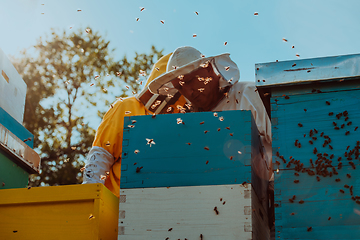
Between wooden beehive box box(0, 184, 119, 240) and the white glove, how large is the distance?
→ 73 centimetres

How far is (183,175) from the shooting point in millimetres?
2768

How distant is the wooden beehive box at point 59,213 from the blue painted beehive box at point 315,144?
3.71 feet

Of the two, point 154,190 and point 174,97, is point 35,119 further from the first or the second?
point 154,190

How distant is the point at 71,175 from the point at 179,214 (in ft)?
25.0

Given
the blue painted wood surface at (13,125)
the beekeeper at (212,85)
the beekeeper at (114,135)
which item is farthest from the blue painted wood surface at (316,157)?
the blue painted wood surface at (13,125)

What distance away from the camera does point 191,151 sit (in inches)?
110

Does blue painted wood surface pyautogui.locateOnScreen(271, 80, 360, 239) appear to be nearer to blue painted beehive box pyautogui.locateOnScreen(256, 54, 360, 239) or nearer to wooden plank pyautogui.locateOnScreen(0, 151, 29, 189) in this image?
blue painted beehive box pyautogui.locateOnScreen(256, 54, 360, 239)

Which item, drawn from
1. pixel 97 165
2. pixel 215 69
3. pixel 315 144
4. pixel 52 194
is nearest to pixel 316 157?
pixel 315 144

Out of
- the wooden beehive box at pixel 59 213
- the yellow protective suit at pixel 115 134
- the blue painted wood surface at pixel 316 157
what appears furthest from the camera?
the yellow protective suit at pixel 115 134

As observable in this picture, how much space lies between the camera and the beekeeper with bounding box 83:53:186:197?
3.86 metres

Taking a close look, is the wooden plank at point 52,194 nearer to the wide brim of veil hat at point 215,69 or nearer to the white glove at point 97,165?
the white glove at point 97,165

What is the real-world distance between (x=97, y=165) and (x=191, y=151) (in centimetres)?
135

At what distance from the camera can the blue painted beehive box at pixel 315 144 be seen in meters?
2.52

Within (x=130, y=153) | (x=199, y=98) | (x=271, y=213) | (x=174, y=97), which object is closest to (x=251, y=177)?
(x=130, y=153)
